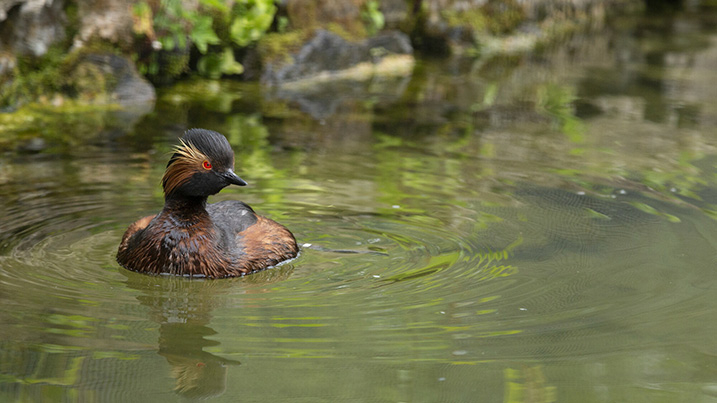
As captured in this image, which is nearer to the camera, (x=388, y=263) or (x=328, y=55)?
(x=388, y=263)

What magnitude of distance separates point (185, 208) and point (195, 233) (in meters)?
0.19

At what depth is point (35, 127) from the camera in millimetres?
9891

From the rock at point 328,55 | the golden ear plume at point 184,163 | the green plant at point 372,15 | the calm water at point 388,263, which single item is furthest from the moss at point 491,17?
the golden ear plume at point 184,163

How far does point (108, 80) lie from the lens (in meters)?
11.3

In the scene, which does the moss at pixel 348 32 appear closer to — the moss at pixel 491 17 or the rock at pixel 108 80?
the moss at pixel 491 17

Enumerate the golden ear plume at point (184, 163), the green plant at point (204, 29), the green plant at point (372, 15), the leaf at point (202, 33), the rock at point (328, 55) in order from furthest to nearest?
the green plant at point (372, 15) < the rock at point (328, 55) < the leaf at point (202, 33) < the green plant at point (204, 29) < the golden ear plume at point (184, 163)

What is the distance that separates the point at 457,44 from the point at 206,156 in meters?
11.6

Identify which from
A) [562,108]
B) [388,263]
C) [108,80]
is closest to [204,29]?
[108,80]

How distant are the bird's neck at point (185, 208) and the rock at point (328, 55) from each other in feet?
24.0

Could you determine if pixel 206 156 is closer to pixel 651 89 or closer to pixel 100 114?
pixel 100 114

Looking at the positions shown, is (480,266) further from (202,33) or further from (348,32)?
(348,32)

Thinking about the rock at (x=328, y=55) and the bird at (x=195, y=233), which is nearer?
the bird at (x=195, y=233)

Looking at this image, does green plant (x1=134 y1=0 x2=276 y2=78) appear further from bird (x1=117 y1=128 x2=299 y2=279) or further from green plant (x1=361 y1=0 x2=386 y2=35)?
bird (x1=117 y1=128 x2=299 y2=279)

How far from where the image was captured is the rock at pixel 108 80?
11156 millimetres
